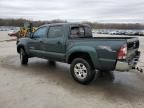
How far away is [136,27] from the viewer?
150000 mm

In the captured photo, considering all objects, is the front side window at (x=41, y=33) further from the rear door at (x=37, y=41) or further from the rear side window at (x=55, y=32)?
the rear side window at (x=55, y=32)

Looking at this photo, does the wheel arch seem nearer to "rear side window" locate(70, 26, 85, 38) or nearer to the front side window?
"rear side window" locate(70, 26, 85, 38)

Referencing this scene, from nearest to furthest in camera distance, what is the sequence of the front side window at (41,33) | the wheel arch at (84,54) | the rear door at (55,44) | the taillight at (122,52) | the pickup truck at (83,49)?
the taillight at (122,52), the pickup truck at (83,49), the wheel arch at (84,54), the rear door at (55,44), the front side window at (41,33)

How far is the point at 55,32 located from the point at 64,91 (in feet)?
8.62

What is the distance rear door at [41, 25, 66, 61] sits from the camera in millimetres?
7624

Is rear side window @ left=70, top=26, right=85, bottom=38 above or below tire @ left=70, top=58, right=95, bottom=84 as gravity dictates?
above

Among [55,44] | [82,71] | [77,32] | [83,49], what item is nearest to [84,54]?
[83,49]

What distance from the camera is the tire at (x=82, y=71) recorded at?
666 cm

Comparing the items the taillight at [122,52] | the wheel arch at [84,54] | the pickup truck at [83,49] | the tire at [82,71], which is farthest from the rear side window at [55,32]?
the taillight at [122,52]

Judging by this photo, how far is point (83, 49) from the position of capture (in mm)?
6699

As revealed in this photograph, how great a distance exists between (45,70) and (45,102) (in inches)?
150

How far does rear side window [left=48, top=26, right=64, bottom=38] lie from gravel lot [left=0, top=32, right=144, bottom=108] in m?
1.42

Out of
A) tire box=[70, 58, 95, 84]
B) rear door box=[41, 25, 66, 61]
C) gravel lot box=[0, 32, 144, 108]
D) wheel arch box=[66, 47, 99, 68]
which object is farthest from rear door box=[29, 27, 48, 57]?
tire box=[70, 58, 95, 84]

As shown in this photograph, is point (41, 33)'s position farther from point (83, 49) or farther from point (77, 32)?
point (83, 49)
